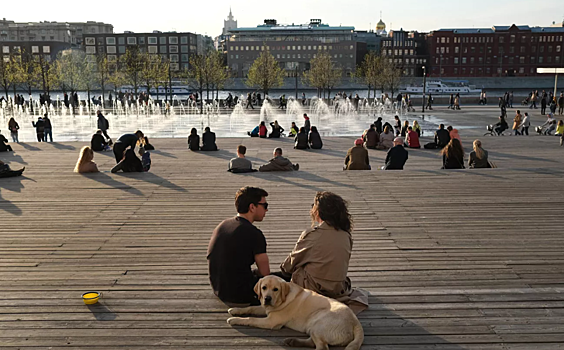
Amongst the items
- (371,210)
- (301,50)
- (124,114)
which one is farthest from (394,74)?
(371,210)

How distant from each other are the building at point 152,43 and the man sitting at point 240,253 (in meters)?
126

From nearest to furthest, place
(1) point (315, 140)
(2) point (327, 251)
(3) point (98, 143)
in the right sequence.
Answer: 1. (2) point (327, 251)
2. (3) point (98, 143)
3. (1) point (315, 140)

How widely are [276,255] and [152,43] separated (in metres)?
128

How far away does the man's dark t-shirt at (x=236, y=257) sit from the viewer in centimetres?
486

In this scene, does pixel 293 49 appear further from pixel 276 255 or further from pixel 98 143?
pixel 276 255

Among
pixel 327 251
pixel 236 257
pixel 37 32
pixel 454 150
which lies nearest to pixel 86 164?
pixel 454 150

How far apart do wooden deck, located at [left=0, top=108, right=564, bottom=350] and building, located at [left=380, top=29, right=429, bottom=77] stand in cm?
11970

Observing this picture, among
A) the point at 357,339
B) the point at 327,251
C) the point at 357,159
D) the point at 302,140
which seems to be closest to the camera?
the point at 357,339

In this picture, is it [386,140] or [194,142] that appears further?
[386,140]

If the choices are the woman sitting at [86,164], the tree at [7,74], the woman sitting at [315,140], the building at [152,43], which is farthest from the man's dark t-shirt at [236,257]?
the building at [152,43]

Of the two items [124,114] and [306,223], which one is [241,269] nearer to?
[306,223]

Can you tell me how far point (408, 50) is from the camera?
425 ft

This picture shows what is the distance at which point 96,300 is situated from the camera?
16.7ft

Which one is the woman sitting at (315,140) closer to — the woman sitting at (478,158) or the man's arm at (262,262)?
the woman sitting at (478,158)
